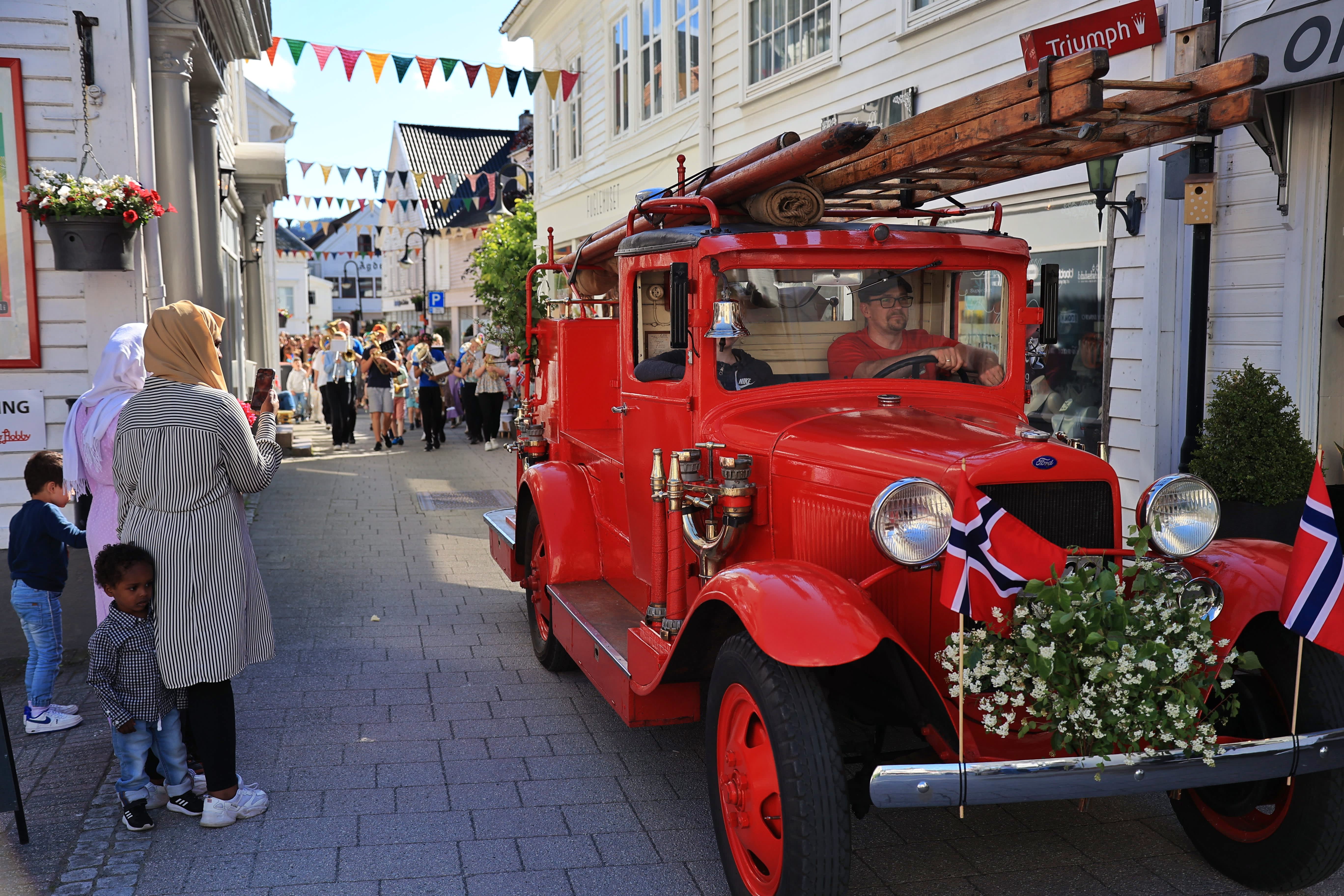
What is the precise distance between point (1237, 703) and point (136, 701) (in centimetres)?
354

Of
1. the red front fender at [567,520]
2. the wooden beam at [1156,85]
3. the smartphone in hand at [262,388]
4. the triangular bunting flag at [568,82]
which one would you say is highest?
the triangular bunting flag at [568,82]

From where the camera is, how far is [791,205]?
4293mm

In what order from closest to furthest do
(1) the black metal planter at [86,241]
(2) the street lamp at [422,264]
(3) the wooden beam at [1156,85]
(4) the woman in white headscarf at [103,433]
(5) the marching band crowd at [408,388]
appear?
1. (3) the wooden beam at [1156,85]
2. (4) the woman in white headscarf at [103,433]
3. (1) the black metal planter at [86,241]
4. (5) the marching band crowd at [408,388]
5. (2) the street lamp at [422,264]

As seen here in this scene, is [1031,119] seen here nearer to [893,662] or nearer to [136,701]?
[893,662]

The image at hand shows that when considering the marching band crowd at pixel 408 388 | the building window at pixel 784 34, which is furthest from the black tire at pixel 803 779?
the marching band crowd at pixel 408 388

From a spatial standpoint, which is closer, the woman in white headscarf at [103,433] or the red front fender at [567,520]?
the woman in white headscarf at [103,433]

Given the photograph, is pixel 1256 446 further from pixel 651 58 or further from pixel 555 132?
pixel 555 132

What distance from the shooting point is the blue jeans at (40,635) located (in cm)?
469

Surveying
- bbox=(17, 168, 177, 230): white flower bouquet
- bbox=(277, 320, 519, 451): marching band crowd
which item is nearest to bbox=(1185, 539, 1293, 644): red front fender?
bbox=(17, 168, 177, 230): white flower bouquet

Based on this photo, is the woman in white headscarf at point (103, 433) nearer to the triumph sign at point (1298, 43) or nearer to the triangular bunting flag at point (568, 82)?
the triumph sign at point (1298, 43)

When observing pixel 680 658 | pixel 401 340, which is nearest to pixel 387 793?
pixel 680 658

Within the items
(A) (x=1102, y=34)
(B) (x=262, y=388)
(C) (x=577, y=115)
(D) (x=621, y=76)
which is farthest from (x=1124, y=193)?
(C) (x=577, y=115)

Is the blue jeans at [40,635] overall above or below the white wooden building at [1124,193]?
below

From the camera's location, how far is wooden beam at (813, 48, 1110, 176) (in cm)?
330
